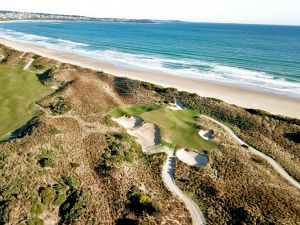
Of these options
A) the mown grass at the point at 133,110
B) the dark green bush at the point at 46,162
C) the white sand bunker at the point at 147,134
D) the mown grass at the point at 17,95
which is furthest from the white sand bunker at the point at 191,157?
the mown grass at the point at 17,95

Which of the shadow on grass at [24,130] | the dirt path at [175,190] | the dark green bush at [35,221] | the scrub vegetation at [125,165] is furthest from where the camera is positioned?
the shadow on grass at [24,130]

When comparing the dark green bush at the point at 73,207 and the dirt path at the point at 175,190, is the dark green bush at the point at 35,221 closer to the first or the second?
the dark green bush at the point at 73,207

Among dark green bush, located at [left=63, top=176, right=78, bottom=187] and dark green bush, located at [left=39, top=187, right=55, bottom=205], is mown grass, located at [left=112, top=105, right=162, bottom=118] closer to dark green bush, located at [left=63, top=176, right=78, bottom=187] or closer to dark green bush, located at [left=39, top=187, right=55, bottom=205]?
dark green bush, located at [left=63, top=176, right=78, bottom=187]

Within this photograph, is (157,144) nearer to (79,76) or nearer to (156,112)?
(156,112)

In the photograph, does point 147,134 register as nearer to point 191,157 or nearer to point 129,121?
point 129,121

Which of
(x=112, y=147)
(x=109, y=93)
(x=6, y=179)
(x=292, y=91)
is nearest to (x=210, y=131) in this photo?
(x=112, y=147)

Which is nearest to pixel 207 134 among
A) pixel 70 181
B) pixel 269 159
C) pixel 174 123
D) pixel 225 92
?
pixel 174 123

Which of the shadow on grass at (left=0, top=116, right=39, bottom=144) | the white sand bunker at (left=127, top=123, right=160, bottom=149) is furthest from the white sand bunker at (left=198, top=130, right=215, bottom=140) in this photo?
the shadow on grass at (left=0, top=116, right=39, bottom=144)
